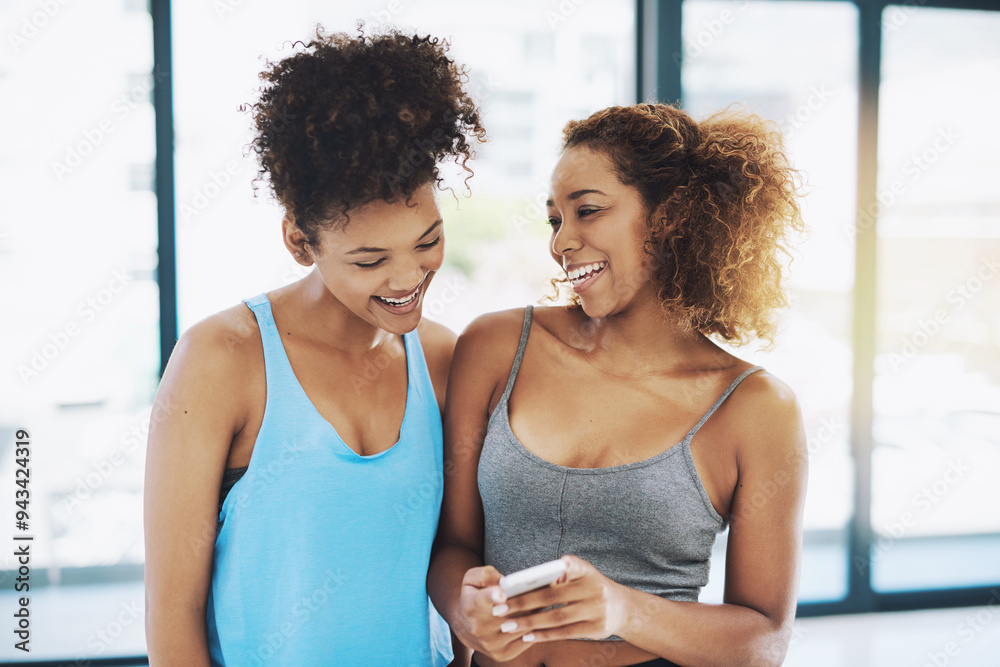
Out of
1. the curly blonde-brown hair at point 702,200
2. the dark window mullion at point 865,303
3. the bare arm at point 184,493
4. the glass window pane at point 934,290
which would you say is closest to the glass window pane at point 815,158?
the dark window mullion at point 865,303

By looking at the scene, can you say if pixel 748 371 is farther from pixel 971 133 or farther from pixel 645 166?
pixel 971 133

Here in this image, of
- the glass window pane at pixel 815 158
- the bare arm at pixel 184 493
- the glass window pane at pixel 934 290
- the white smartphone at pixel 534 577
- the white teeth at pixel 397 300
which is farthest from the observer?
the glass window pane at pixel 934 290

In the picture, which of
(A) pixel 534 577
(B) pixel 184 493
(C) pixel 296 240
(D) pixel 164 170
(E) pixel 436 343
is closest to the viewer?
(A) pixel 534 577

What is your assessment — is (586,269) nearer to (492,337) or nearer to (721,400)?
(492,337)

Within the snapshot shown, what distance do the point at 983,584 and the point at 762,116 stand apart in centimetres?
303

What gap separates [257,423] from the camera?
3.63 feet

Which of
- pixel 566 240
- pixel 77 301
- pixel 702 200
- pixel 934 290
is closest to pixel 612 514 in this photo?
pixel 566 240

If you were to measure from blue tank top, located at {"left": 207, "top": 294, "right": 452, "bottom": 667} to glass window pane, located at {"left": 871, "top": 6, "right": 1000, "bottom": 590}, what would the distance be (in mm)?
2754

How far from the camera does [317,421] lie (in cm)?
112

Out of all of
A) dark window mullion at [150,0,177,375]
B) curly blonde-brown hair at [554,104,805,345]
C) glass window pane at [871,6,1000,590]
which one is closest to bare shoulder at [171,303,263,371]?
curly blonde-brown hair at [554,104,805,345]

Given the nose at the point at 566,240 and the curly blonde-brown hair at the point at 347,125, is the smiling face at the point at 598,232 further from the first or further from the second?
the curly blonde-brown hair at the point at 347,125

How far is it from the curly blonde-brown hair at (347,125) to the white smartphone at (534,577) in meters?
0.59

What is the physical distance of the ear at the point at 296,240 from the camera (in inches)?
44.6

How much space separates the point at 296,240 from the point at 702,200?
0.76 m
